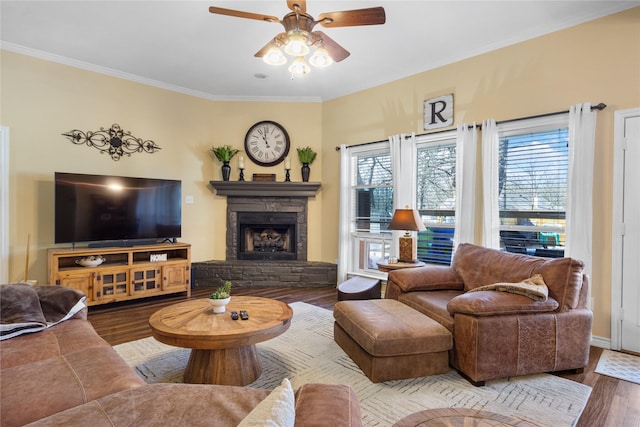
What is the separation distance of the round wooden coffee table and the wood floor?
127cm

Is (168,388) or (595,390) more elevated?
(168,388)

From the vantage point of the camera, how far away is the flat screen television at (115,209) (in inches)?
157

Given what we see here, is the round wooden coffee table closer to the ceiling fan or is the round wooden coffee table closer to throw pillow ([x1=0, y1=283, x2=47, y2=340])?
throw pillow ([x1=0, y1=283, x2=47, y2=340])

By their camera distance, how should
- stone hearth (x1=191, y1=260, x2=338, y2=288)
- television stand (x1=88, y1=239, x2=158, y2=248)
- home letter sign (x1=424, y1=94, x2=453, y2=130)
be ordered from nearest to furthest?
home letter sign (x1=424, y1=94, x2=453, y2=130) → television stand (x1=88, y1=239, x2=158, y2=248) → stone hearth (x1=191, y1=260, x2=338, y2=288)

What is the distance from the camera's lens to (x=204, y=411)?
104 centimetres

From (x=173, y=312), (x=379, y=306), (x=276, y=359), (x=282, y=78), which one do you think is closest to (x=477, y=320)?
(x=379, y=306)

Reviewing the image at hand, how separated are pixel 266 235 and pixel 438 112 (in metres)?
3.36

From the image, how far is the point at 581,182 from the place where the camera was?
3.15 metres

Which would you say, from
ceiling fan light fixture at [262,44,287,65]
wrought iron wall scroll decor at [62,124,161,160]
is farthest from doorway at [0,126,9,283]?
ceiling fan light fixture at [262,44,287,65]

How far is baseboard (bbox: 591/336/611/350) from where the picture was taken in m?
3.08

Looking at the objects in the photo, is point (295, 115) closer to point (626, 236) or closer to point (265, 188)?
point (265, 188)

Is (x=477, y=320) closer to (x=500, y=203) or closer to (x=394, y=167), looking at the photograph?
(x=500, y=203)

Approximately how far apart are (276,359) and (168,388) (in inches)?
65.2

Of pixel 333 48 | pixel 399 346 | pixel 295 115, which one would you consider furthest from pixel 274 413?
pixel 295 115
